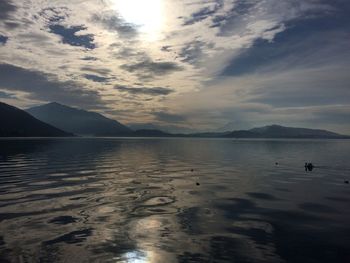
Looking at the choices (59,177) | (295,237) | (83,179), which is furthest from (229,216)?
(59,177)

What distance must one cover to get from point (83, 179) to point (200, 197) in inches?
836

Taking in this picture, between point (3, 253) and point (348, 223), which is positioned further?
point (348, 223)

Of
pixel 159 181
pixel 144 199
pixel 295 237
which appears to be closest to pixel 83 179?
pixel 159 181

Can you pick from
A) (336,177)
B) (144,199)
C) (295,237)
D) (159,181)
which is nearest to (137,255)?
(295,237)

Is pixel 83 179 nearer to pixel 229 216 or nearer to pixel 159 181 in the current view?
pixel 159 181

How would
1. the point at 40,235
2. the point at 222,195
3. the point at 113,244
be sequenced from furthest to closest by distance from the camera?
the point at 222,195, the point at 40,235, the point at 113,244

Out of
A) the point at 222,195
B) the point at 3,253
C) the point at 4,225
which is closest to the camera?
the point at 3,253

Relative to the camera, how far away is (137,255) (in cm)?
1864

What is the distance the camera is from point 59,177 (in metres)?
51.8

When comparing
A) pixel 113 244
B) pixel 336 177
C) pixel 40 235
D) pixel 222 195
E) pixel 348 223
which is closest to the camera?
pixel 113 244

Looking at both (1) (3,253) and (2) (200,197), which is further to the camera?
(2) (200,197)

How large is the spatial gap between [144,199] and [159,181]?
14.3 meters

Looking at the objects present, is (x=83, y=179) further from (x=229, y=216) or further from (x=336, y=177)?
(x=336, y=177)

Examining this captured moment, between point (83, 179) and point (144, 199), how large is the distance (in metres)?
18.4
